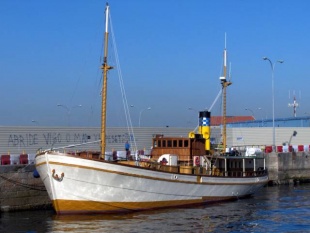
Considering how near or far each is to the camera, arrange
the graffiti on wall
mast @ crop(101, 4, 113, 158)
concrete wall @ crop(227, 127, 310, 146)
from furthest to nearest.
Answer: concrete wall @ crop(227, 127, 310, 146) < the graffiti on wall < mast @ crop(101, 4, 113, 158)

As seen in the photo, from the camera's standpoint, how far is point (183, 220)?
2941 centimetres

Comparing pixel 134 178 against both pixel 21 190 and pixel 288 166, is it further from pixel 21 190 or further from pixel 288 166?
pixel 288 166

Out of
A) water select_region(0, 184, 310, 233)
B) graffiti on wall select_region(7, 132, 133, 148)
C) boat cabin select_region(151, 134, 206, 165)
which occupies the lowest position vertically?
→ water select_region(0, 184, 310, 233)

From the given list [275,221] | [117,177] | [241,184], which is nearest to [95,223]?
[117,177]

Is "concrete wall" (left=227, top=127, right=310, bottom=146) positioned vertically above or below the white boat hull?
above

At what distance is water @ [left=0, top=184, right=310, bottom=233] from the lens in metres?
26.7

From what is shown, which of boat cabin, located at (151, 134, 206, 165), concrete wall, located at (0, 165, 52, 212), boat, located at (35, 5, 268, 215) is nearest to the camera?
boat, located at (35, 5, 268, 215)

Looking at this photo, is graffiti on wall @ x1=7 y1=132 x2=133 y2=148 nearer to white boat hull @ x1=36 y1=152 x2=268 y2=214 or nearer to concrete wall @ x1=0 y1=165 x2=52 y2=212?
concrete wall @ x1=0 y1=165 x2=52 y2=212

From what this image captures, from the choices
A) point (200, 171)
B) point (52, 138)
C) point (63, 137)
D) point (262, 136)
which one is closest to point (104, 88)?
point (200, 171)

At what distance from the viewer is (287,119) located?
99.8 meters

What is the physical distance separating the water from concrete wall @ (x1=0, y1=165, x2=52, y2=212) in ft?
3.05

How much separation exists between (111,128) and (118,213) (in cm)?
3005

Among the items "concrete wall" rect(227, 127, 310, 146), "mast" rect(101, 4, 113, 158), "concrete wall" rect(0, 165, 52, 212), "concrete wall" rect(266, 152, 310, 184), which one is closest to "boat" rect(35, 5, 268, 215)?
"mast" rect(101, 4, 113, 158)

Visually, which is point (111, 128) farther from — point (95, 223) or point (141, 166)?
point (95, 223)
